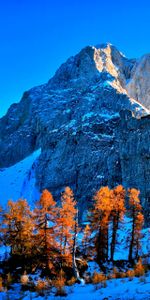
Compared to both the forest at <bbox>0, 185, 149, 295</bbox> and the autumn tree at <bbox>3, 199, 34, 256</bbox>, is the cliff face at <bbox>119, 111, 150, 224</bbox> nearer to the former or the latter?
the forest at <bbox>0, 185, 149, 295</bbox>

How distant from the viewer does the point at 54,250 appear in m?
28.0

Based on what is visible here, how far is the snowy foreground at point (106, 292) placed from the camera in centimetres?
1385

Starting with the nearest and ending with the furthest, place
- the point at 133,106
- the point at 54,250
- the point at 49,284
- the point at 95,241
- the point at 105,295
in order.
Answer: the point at 105,295
the point at 49,284
the point at 54,250
the point at 95,241
the point at 133,106

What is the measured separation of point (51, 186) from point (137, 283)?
105 meters

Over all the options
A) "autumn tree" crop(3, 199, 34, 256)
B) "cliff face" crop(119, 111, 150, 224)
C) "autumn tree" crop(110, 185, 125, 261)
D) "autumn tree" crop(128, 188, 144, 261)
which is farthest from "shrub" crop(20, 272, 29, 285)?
"cliff face" crop(119, 111, 150, 224)

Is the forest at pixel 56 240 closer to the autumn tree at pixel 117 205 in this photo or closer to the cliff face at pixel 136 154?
the autumn tree at pixel 117 205

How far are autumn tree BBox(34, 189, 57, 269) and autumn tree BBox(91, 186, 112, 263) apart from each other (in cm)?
702

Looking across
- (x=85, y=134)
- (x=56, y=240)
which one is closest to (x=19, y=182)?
(x=85, y=134)

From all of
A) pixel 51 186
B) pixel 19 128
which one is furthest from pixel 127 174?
pixel 19 128

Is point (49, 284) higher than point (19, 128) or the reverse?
the reverse

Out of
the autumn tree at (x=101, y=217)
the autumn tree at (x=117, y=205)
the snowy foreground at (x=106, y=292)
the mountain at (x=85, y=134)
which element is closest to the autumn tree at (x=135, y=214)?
the autumn tree at (x=117, y=205)

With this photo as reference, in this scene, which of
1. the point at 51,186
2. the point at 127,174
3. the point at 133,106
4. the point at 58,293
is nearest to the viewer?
the point at 58,293

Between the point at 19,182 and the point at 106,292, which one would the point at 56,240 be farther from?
the point at 19,182

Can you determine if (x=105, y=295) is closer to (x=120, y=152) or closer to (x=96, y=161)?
(x=120, y=152)
